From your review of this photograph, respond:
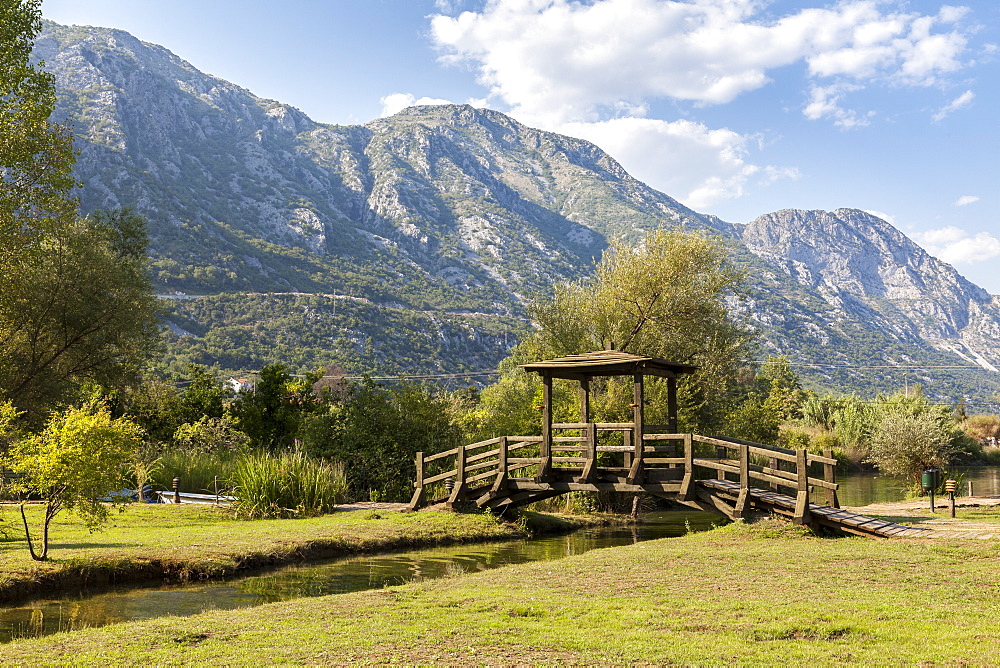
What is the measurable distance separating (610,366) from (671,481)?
10.1ft

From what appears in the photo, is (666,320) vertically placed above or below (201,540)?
above

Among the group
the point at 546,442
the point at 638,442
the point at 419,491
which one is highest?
the point at 638,442

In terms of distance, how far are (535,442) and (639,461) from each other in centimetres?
345

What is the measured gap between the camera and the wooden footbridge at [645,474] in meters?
15.3

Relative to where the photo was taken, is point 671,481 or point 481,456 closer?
point 671,481

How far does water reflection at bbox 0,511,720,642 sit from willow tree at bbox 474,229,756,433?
13.3 meters

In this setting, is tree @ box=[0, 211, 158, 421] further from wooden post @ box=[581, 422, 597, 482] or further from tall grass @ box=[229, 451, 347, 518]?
wooden post @ box=[581, 422, 597, 482]

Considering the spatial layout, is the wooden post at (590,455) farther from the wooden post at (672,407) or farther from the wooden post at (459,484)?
the wooden post at (459,484)

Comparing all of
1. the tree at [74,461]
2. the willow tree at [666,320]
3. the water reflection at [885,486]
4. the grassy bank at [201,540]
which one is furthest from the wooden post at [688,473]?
the willow tree at [666,320]

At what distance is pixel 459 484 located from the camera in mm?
19984

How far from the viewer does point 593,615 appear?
7.86 m

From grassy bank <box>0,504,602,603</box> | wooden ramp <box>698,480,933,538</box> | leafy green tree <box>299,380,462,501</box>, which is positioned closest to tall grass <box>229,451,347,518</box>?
grassy bank <box>0,504,602,603</box>

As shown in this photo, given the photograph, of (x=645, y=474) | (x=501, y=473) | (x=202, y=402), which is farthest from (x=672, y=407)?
(x=202, y=402)

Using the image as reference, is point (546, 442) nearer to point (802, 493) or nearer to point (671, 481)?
point (671, 481)
